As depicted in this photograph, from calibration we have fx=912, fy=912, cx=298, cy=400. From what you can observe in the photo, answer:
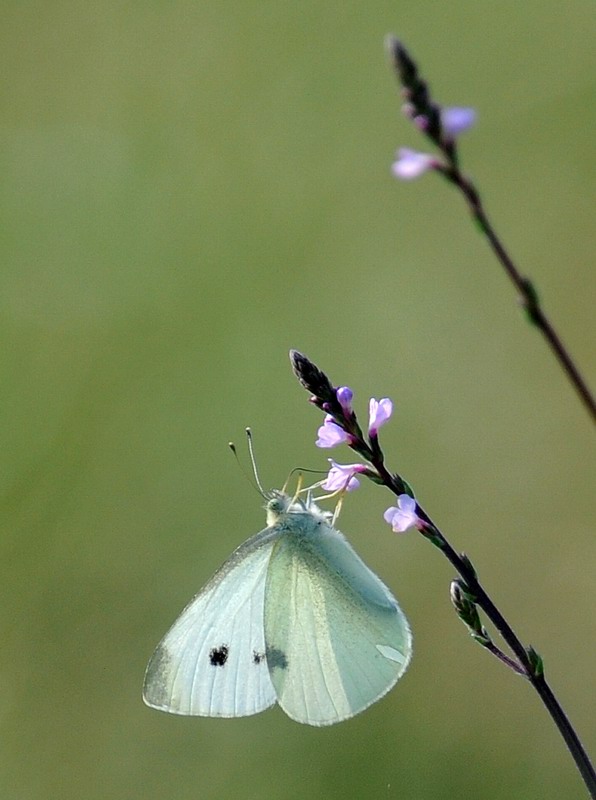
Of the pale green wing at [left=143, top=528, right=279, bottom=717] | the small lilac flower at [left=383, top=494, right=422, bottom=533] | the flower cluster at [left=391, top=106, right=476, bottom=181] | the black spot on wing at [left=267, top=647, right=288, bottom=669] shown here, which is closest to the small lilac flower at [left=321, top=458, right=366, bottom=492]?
the small lilac flower at [left=383, top=494, right=422, bottom=533]

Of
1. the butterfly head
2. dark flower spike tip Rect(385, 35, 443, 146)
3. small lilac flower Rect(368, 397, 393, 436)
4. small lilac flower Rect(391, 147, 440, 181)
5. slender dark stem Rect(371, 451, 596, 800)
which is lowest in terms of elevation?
slender dark stem Rect(371, 451, 596, 800)

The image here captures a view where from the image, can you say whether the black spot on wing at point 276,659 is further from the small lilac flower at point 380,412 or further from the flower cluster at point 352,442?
the small lilac flower at point 380,412

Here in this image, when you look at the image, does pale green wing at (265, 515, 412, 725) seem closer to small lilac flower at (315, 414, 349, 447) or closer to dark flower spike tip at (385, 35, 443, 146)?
small lilac flower at (315, 414, 349, 447)

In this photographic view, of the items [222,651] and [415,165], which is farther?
[222,651]

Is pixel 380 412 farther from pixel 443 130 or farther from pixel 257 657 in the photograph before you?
pixel 257 657

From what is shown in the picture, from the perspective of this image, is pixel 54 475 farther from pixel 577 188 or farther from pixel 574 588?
pixel 577 188

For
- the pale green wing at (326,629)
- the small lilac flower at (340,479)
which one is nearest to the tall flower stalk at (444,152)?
the small lilac flower at (340,479)

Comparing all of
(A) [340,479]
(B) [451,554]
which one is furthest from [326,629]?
(B) [451,554]

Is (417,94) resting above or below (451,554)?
above
